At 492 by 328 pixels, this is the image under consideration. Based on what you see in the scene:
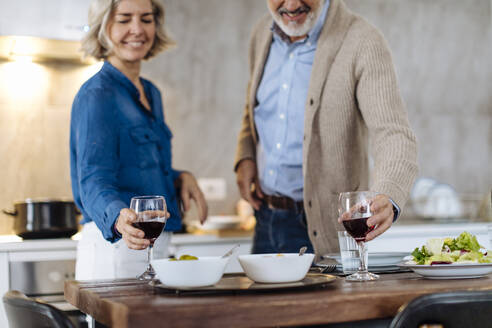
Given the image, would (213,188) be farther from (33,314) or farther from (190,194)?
(33,314)

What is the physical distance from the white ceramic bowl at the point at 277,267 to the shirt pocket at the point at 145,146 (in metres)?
0.76

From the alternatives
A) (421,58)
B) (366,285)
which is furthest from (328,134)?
(421,58)

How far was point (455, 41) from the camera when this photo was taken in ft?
12.5

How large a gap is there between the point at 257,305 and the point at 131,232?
1.54 feet

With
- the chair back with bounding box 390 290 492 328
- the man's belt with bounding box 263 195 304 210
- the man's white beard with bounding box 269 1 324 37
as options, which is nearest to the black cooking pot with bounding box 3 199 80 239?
the man's belt with bounding box 263 195 304 210

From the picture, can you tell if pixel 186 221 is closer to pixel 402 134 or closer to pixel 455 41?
pixel 402 134

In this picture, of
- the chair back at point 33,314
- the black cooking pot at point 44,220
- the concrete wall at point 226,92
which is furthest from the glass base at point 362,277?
the concrete wall at point 226,92

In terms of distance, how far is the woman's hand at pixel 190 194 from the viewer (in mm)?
1955

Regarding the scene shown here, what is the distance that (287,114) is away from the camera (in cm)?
196

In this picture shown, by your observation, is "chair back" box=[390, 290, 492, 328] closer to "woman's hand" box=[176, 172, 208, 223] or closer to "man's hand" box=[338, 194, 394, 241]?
"man's hand" box=[338, 194, 394, 241]

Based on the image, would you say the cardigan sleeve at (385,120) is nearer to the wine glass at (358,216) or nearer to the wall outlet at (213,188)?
the wine glass at (358,216)

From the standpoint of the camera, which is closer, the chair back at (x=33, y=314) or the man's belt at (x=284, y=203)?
the chair back at (x=33, y=314)

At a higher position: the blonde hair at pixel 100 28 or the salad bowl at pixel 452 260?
the blonde hair at pixel 100 28

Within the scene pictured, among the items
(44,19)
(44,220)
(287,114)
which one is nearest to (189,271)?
(287,114)
